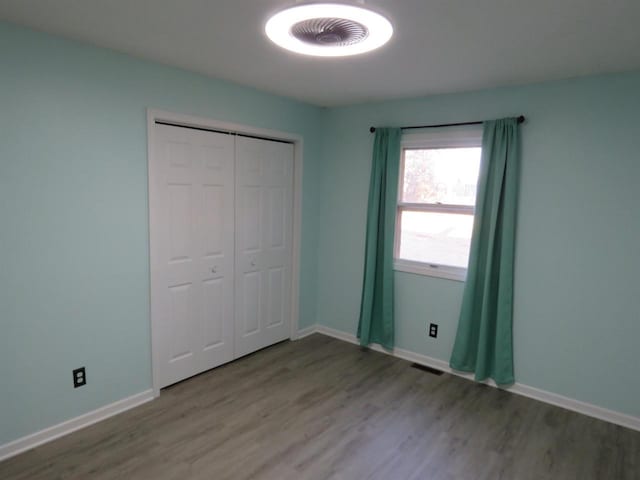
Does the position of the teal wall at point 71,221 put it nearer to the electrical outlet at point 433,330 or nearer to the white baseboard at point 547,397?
the white baseboard at point 547,397

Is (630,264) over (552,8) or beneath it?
beneath

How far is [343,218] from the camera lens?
164 inches

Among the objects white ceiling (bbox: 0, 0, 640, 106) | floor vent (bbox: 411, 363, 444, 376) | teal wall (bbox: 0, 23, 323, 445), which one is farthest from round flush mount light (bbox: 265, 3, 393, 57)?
floor vent (bbox: 411, 363, 444, 376)

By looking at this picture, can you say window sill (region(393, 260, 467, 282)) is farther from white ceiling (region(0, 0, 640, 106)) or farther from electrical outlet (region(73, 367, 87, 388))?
electrical outlet (region(73, 367, 87, 388))

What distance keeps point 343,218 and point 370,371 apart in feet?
5.02

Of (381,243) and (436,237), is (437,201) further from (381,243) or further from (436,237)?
(381,243)

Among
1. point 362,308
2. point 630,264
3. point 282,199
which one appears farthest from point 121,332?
point 630,264

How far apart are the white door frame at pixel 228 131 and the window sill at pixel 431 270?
1.06 metres

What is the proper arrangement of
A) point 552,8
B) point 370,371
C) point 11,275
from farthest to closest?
1. point 370,371
2. point 11,275
3. point 552,8

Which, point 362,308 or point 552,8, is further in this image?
point 362,308

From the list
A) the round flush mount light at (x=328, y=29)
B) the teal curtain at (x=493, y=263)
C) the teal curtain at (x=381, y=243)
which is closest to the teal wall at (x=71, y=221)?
the round flush mount light at (x=328, y=29)

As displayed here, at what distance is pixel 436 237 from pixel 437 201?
324 millimetres

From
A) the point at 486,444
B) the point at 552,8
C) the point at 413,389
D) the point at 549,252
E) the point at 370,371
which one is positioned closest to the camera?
the point at 552,8

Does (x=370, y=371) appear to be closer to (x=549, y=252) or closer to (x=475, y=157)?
(x=549, y=252)
